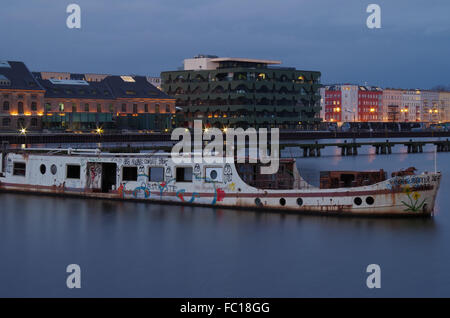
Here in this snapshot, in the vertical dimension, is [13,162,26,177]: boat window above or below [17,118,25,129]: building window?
below

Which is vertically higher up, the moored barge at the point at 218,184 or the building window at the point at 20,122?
the building window at the point at 20,122

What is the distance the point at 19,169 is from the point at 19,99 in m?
85.1

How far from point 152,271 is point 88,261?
3968mm

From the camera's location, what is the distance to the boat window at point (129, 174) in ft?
158

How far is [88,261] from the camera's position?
33938 millimetres

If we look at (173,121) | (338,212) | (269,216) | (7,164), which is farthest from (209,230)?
(173,121)

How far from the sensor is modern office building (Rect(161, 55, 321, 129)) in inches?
7047

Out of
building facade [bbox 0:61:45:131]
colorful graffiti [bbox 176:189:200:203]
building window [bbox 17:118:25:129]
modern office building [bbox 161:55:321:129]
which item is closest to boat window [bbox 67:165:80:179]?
colorful graffiti [bbox 176:189:200:203]

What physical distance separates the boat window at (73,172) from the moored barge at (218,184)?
0.24 ft

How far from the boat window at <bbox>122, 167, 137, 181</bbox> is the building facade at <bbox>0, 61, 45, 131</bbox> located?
291ft

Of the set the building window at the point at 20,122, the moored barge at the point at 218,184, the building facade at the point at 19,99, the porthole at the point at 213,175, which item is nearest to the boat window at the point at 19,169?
the moored barge at the point at 218,184

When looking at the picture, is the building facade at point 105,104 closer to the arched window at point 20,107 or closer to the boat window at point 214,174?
the arched window at point 20,107

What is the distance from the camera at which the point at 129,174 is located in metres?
48.3

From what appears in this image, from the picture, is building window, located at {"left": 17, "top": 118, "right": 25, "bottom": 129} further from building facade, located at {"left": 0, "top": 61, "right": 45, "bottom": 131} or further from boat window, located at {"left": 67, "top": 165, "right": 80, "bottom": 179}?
boat window, located at {"left": 67, "top": 165, "right": 80, "bottom": 179}
